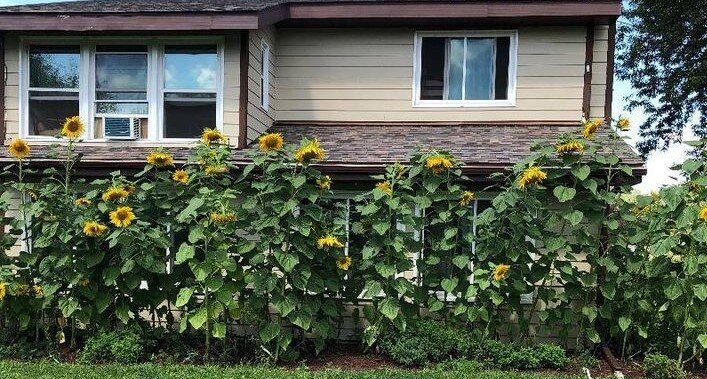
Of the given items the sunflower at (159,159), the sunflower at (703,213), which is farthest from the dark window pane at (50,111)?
the sunflower at (703,213)

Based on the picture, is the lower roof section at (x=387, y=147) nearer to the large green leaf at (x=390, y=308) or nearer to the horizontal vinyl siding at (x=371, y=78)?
the horizontal vinyl siding at (x=371, y=78)

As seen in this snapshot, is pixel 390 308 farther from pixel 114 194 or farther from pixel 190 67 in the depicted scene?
pixel 190 67

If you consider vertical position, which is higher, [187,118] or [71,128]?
[187,118]

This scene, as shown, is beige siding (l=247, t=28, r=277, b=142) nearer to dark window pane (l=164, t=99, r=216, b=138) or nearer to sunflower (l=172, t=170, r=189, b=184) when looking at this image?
dark window pane (l=164, t=99, r=216, b=138)

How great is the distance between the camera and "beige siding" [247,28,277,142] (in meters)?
7.84

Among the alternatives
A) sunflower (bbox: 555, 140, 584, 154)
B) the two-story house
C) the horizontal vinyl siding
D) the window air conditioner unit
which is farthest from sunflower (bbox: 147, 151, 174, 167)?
sunflower (bbox: 555, 140, 584, 154)

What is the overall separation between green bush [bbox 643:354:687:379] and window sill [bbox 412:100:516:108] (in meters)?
3.79

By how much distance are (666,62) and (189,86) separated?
17.9 m

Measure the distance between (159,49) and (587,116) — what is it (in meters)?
5.61

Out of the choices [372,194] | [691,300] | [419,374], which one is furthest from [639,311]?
[372,194]

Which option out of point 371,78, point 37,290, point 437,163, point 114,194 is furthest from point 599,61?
point 37,290

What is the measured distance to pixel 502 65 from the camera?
8.68 m

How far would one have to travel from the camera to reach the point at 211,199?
6.15 m

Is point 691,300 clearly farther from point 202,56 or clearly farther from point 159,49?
point 159,49
